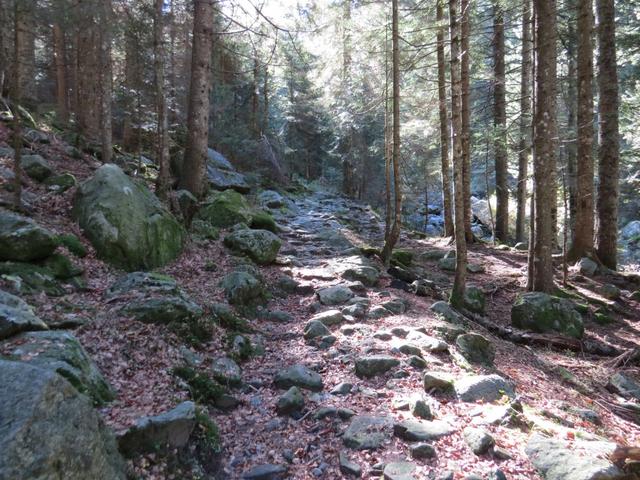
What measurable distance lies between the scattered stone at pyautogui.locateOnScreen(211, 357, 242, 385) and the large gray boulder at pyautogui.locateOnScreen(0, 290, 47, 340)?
1806 millimetres

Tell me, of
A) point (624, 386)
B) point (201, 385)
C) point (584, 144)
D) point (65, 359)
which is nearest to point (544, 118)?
point (584, 144)

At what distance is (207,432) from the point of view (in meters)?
3.84

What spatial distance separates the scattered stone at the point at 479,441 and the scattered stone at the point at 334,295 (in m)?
4.31

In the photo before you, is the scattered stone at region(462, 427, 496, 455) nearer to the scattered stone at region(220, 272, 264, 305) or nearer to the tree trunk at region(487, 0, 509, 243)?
the scattered stone at region(220, 272, 264, 305)

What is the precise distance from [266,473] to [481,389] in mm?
2495

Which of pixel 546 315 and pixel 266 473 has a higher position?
pixel 546 315

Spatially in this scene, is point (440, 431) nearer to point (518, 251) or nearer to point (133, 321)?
point (133, 321)

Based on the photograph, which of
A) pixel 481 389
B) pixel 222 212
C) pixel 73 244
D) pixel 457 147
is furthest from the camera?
pixel 222 212

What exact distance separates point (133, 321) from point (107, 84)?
27.2ft

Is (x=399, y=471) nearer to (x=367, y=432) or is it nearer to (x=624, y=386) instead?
(x=367, y=432)

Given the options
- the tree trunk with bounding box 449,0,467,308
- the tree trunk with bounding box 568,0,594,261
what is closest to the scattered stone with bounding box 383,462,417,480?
the tree trunk with bounding box 449,0,467,308

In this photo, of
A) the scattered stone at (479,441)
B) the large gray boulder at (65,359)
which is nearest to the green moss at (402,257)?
the scattered stone at (479,441)

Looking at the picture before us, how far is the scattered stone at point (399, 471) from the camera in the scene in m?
3.44

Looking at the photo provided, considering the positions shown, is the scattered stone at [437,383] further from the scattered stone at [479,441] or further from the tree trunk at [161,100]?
the tree trunk at [161,100]
